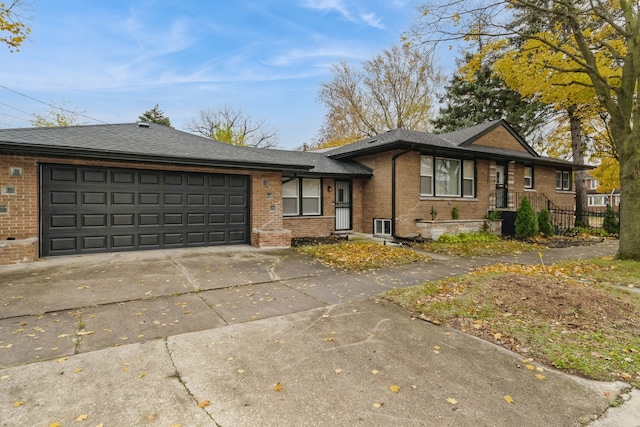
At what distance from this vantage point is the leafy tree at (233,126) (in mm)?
34281

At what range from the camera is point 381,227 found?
12.6 m

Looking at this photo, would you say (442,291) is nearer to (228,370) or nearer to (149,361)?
(228,370)

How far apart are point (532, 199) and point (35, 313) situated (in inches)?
739

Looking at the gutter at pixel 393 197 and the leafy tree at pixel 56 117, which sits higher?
the leafy tree at pixel 56 117

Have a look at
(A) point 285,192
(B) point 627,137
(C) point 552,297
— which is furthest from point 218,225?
(B) point 627,137

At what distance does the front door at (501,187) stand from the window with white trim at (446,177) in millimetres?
1988

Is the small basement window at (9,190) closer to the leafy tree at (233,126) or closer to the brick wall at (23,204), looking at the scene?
the brick wall at (23,204)

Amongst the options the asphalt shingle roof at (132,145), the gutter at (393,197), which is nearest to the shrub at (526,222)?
the gutter at (393,197)

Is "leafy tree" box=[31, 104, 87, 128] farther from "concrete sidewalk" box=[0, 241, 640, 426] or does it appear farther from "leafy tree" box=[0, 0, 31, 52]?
"concrete sidewalk" box=[0, 241, 640, 426]

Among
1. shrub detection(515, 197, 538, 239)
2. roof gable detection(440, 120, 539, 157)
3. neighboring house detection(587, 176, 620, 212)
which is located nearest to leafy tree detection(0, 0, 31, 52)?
roof gable detection(440, 120, 539, 157)

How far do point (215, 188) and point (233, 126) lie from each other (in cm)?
2694

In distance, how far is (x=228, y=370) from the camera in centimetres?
296

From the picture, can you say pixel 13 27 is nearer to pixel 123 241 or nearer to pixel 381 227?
pixel 123 241

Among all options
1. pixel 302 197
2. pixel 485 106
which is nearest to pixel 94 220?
pixel 302 197
